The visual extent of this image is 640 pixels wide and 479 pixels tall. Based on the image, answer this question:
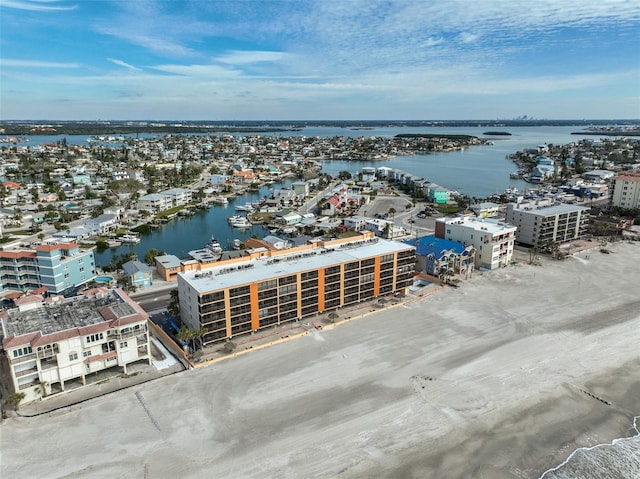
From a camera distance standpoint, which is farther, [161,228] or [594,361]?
[161,228]

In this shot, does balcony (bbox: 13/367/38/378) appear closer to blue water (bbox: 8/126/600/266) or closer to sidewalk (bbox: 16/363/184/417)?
sidewalk (bbox: 16/363/184/417)

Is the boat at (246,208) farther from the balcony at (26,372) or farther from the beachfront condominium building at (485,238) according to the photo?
the balcony at (26,372)

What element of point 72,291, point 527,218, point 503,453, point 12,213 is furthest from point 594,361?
point 12,213

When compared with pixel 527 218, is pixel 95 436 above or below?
below

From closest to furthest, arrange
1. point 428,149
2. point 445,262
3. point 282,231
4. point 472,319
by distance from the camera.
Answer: point 472,319, point 445,262, point 282,231, point 428,149

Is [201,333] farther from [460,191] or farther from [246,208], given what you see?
Answer: [460,191]

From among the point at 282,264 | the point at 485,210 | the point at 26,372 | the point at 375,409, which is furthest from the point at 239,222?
the point at 375,409

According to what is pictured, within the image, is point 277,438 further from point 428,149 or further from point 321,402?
point 428,149
